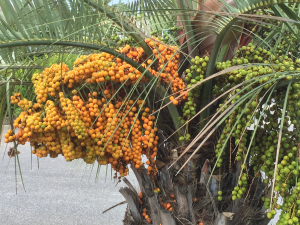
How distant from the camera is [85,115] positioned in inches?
41.4

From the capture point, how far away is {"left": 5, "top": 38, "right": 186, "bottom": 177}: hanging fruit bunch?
1021mm

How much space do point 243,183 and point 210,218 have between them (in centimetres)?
32

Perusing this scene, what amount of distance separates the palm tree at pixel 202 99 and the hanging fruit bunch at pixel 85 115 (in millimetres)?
57

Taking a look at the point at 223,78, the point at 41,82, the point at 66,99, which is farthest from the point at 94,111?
the point at 223,78

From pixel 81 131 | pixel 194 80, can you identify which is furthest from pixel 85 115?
pixel 194 80

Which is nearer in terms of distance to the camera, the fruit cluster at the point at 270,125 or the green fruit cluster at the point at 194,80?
the fruit cluster at the point at 270,125

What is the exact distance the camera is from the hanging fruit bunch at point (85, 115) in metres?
1.02

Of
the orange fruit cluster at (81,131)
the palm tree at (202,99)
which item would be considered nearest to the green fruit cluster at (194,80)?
the palm tree at (202,99)

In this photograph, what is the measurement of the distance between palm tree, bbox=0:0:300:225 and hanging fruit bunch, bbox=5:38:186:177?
57 mm

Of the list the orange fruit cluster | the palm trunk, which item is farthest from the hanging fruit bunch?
the palm trunk

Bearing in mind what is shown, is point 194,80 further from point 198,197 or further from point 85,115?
point 198,197

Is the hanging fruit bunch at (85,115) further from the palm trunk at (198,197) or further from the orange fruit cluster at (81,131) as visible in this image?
the palm trunk at (198,197)

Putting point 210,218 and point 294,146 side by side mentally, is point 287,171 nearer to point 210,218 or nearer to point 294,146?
point 294,146

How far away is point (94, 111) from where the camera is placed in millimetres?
1072
